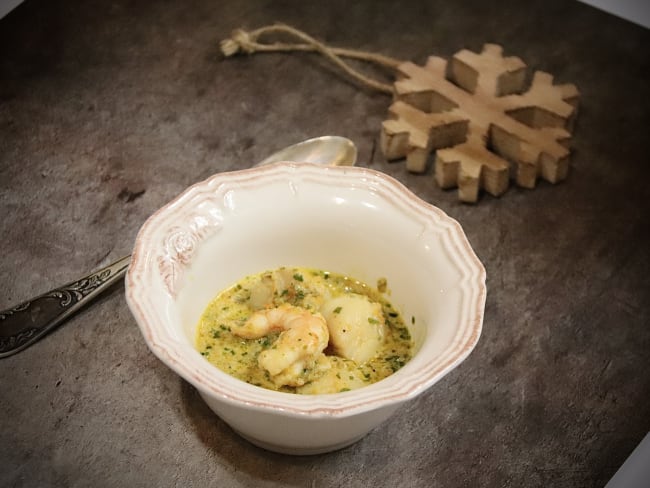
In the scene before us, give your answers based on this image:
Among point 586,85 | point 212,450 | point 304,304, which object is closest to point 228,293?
point 304,304

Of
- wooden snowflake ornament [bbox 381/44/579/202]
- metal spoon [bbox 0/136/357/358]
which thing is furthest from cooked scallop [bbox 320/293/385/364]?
wooden snowflake ornament [bbox 381/44/579/202]

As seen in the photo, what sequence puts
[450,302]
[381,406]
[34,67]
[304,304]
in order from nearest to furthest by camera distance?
[381,406] → [450,302] → [304,304] → [34,67]

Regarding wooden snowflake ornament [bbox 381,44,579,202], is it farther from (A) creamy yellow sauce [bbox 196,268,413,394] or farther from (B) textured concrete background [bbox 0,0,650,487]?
(A) creamy yellow sauce [bbox 196,268,413,394]

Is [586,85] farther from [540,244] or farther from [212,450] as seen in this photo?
[212,450]

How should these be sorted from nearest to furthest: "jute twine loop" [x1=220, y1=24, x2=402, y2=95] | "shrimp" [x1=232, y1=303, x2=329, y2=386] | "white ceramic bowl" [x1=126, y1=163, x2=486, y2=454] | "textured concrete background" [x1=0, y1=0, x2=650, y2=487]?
"white ceramic bowl" [x1=126, y1=163, x2=486, y2=454], "shrimp" [x1=232, y1=303, x2=329, y2=386], "textured concrete background" [x1=0, y1=0, x2=650, y2=487], "jute twine loop" [x1=220, y1=24, x2=402, y2=95]

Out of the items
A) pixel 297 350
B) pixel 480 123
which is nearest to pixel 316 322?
pixel 297 350

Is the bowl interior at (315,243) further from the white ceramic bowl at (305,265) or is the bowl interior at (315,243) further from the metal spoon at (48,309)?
the metal spoon at (48,309)

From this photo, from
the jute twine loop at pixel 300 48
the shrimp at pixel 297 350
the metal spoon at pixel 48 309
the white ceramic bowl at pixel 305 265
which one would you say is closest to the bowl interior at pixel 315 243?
the white ceramic bowl at pixel 305 265
